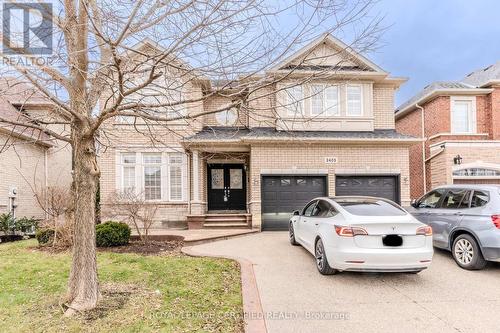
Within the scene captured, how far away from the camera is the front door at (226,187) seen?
1427 centimetres

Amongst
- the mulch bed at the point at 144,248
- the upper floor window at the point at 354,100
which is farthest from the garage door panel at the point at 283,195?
the mulch bed at the point at 144,248

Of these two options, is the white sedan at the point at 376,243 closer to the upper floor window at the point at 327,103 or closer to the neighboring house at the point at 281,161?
the neighboring house at the point at 281,161

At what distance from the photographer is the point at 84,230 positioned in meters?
4.64

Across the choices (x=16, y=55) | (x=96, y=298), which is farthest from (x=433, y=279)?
(x=16, y=55)

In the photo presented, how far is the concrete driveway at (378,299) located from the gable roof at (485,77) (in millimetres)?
13157

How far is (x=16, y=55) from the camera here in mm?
3900

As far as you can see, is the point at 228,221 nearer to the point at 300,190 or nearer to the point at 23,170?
the point at 300,190

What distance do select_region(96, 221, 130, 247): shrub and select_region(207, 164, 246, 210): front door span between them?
5.22m

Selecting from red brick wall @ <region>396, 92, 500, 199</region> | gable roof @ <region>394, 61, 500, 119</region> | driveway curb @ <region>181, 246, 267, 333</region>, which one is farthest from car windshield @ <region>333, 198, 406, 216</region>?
gable roof @ <region>394, 61, 500, 119</region>

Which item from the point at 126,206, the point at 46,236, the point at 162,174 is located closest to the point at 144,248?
the point at 126,206

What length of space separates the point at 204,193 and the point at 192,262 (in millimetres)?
6534

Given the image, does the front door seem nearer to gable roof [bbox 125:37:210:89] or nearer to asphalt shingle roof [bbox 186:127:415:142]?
asphalt shingle roof [bbox 186:127:415:142]

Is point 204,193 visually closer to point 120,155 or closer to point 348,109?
point 120,155

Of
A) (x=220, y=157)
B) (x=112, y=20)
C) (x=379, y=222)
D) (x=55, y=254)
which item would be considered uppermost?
(x=112, y=20)
